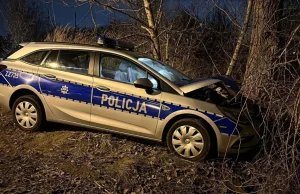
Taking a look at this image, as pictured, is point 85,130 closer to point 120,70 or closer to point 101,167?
point 120,70

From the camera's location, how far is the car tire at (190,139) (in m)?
5.24

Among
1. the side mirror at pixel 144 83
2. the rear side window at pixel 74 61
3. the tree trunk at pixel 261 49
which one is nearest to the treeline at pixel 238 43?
the tree trunk at pixel 261 49

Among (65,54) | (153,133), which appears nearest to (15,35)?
(65,54)

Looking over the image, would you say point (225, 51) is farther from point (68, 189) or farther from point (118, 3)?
point (68, 189)

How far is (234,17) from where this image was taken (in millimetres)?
9852

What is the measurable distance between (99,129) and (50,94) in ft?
3.23

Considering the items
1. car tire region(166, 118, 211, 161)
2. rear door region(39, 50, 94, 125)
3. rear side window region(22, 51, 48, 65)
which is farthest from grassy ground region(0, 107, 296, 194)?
rear side window region(22, 51, 48, 65)

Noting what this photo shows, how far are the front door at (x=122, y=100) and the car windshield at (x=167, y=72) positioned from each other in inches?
11.5

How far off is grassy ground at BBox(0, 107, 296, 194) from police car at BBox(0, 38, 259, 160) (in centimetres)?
22

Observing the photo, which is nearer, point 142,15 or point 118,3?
point 118,3

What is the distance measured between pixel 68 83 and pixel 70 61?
40 cm

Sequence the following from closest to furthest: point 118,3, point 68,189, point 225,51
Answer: point 68,189 → point 118,3 → point 225,51

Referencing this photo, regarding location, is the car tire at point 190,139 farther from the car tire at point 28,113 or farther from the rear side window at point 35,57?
the rear side window at point 35,57

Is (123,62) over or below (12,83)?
over
